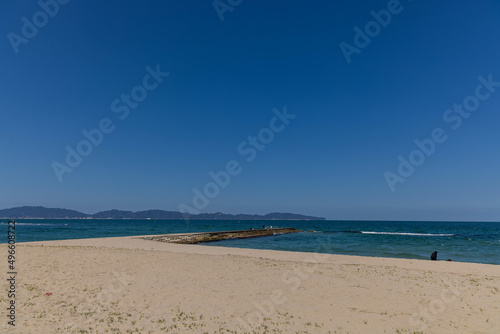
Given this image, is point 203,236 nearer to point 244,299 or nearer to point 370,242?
point 370,242

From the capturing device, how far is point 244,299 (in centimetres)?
1192

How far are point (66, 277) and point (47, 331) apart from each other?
6839mm

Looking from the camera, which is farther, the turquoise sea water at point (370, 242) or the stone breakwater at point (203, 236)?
the stone breakwater at point (203, 236)

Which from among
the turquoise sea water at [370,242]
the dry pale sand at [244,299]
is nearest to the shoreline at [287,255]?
the dry pale sand at [244,299]

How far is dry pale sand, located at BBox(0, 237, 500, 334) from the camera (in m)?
9.18

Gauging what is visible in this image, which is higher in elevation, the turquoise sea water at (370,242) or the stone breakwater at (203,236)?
the stone breakwater at (203,236)

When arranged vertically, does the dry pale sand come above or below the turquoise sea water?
above

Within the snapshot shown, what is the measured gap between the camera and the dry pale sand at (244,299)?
30.1 feet

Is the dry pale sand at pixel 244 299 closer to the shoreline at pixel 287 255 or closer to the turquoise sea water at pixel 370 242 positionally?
the shoreline at pixel 287 255

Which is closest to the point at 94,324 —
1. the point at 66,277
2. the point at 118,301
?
the point at 118,301

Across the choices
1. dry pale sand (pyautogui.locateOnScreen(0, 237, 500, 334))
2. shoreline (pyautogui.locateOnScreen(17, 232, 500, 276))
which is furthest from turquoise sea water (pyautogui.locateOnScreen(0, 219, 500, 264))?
dry pale sand (pyautogui.locateOnScreen(0, 237, 500, 334))

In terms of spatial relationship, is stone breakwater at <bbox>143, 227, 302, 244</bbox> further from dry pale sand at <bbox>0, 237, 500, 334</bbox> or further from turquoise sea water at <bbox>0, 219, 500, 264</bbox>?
dry pale sand at <bbox>0, 237, 500, 334</bbox>

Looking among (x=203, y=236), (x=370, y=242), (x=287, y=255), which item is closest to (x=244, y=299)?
Answer: (x=287, y=255)

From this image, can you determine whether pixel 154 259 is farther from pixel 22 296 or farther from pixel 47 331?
pixel 47 331
